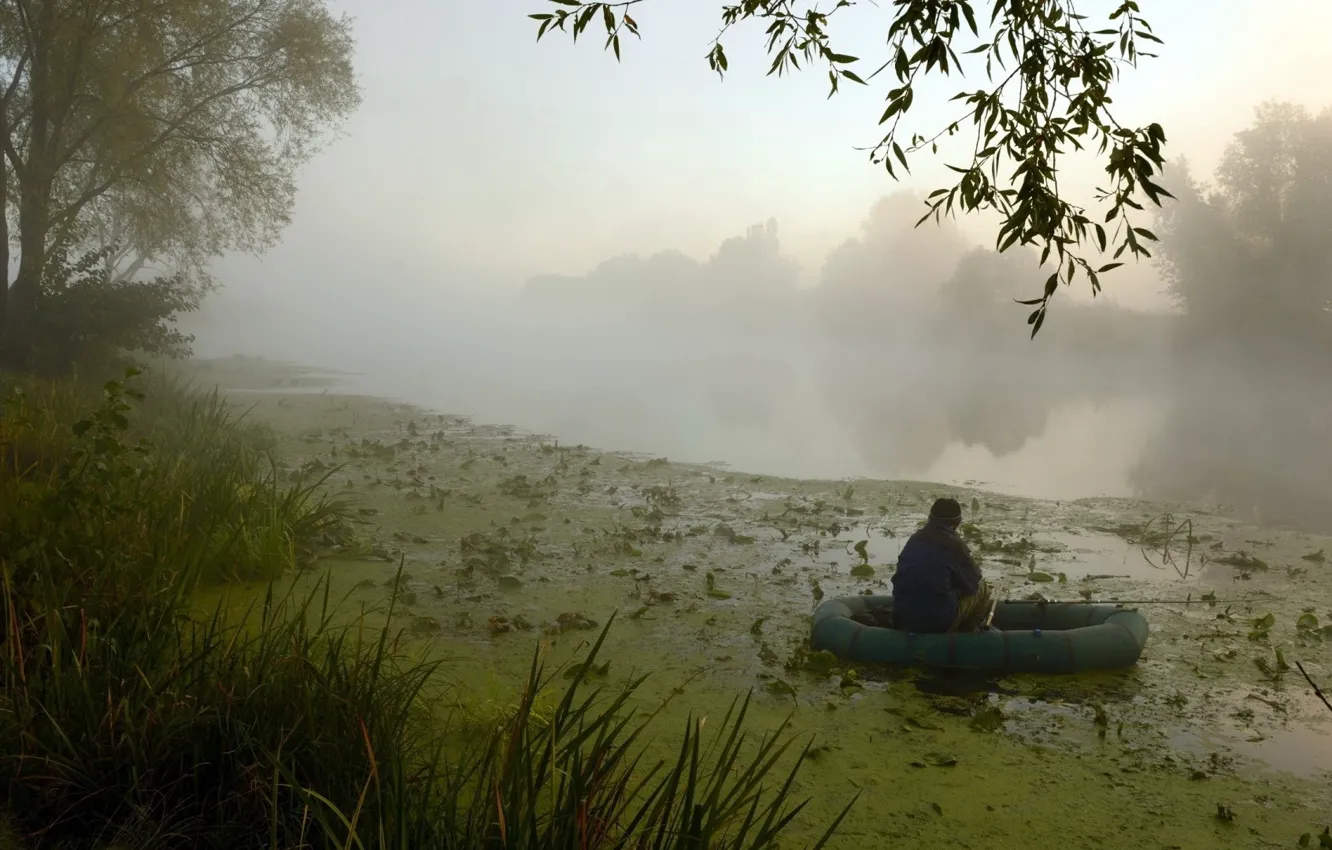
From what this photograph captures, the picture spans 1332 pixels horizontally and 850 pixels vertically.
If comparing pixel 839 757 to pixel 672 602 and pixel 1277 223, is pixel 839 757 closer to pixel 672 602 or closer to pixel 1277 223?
pixel 672 602

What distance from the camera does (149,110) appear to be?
15656 mm

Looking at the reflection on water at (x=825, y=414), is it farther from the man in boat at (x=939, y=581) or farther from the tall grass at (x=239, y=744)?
the tall grass at (x=239, y=744)

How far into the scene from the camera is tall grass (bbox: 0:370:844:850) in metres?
2.63

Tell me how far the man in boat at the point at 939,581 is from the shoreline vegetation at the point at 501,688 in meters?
0.61

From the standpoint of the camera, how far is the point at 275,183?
17.6m

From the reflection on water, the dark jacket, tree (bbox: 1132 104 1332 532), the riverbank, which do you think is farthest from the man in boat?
tree (bbox: 1132 104 1332 532)

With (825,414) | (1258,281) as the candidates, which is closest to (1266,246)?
(1258,281)

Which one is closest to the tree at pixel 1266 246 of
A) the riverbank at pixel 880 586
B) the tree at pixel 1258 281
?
the tree at pixel 1258 281

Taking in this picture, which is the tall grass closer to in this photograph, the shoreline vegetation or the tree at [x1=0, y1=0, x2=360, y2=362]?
the shoreline vegetation

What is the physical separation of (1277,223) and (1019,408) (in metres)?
17.4

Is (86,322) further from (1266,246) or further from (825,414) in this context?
(1266,246)

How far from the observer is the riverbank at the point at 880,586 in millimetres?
4664

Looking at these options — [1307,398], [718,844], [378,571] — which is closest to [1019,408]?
[1307,398]

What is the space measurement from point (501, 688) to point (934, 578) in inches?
142
